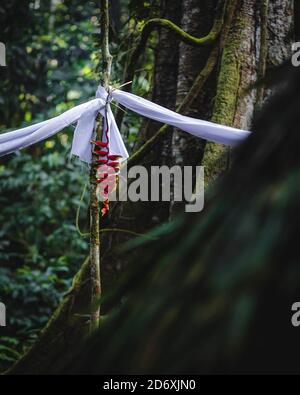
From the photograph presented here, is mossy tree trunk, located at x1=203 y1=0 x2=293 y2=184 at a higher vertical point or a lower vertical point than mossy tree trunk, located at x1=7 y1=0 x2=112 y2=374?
higher

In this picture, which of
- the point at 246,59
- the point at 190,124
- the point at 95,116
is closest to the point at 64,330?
the point at 95,116

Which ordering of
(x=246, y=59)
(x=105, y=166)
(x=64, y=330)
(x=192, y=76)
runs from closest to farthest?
(x=105, y=166)
(x=246, y=59)
(x=192, y=76)
(x=64, y=330)

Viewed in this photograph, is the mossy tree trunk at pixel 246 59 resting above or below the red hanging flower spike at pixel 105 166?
above

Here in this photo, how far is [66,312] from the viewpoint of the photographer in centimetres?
376

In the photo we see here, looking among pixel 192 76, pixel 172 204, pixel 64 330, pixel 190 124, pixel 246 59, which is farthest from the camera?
pixel 64 330

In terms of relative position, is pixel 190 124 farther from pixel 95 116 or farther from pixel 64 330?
pixel 64 330

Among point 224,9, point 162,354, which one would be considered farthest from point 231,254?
point 224,9

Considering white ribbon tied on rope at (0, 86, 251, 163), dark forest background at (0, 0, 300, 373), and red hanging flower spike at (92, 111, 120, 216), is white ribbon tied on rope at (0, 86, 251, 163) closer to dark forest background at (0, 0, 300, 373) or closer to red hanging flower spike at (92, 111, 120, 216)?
red hanging flower spike at (92, 111, 120, 216)

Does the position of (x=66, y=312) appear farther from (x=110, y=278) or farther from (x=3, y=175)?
(x=3, y=175)

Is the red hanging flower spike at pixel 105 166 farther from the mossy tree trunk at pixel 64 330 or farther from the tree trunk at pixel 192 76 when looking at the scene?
the mossy tree trunk at pixel 64 330

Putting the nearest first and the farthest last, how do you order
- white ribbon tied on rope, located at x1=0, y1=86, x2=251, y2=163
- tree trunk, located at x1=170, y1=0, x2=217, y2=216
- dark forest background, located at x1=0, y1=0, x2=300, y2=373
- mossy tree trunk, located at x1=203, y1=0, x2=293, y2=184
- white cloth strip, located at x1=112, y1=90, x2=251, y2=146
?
dark forest background, located at x1=0, y1=0, x2=300, y2=373, white cloth strip, located at x1=112, y1=90, x2=251, y2=146, white ribbon tied on rope, located at x1=0, y1=86, x2=251, y2=163, mossy tree trunk, located at x1=203, y1=0, x2=293, y2=184, tree trunk, located at x1=170, y1=0, x2=217, y2=216

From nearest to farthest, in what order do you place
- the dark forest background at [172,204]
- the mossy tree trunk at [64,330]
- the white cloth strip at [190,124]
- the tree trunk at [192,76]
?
the dark forest background at [172,204], the white cloth strip at [190,124], the tree trunk at [192,76], the mossy tree trunk at [64,330]

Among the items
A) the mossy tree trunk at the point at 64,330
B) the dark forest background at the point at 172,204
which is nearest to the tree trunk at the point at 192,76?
the dark forest background at the point at 172,204

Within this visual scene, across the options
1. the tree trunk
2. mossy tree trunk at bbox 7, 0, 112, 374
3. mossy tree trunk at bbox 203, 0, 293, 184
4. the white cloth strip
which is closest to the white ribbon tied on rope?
the white cloth strip
